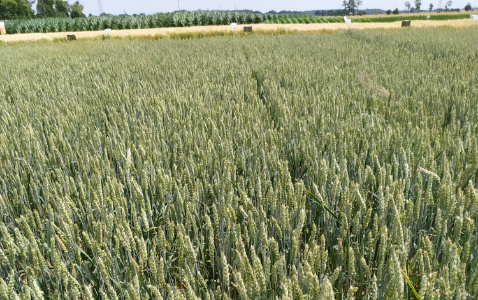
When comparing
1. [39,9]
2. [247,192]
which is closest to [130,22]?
[247,192]

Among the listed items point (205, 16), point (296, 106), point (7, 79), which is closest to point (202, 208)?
point (296, 106)

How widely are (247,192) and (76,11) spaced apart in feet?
293

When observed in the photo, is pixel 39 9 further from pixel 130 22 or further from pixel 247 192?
pixel 247 192

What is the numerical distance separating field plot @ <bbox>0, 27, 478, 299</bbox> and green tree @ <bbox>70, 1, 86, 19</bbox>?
84.4 metres

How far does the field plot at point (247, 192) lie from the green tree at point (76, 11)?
84.4 metres

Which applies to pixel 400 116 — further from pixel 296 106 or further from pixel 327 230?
pixel 327 230

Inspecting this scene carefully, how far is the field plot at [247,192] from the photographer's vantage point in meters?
0.97

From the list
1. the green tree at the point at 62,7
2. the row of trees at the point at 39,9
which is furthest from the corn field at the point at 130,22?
the green tree at the point at 62,7

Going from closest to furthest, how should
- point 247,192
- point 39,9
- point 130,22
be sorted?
point 247,192
point 130,22
point 39,9

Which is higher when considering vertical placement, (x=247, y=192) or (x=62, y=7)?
(x=62, y=7)

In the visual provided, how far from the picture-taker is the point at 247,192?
1703 mm

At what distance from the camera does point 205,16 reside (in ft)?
102

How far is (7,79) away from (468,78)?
19.9 ft

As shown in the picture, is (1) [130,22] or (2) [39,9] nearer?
(1) [130,22]
